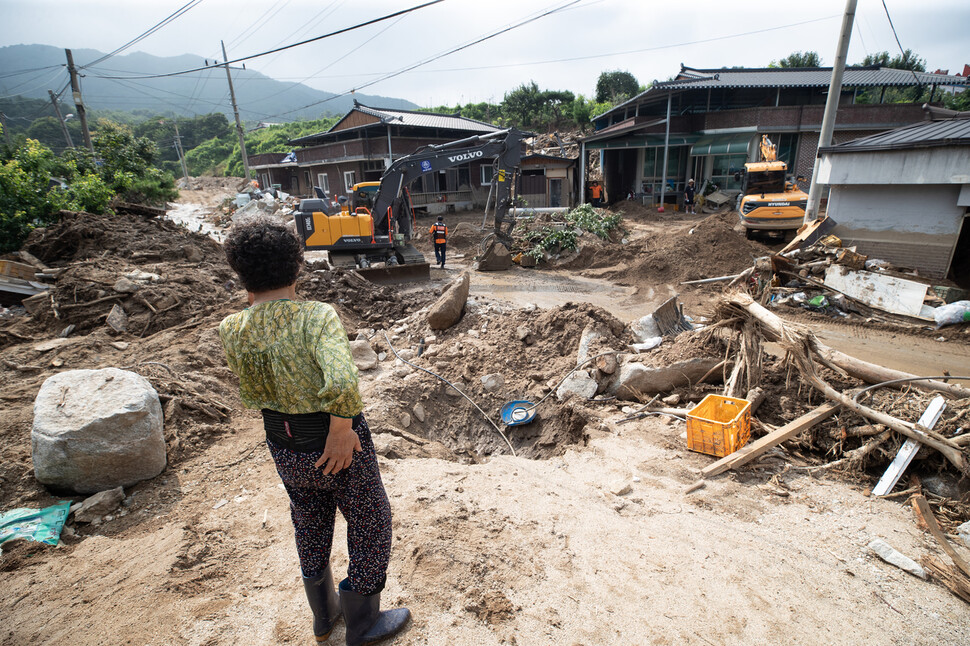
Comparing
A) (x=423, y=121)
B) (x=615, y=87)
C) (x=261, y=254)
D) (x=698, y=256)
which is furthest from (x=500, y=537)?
Result: (x=615, y=87)

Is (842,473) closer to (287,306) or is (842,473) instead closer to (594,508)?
(594,508)

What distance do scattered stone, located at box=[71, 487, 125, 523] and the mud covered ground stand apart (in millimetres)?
68

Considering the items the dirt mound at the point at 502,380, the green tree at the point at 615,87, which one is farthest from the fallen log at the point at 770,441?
the green tree at the point at 615,87

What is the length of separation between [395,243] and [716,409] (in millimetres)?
9148

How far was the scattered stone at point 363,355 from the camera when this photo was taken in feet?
19.6

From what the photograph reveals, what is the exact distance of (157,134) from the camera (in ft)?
189

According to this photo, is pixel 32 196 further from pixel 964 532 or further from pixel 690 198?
pixel 690 198

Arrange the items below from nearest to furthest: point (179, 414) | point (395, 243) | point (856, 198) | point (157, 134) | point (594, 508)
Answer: point (594, 508)
point (179, 414)
point (856, 198)
point (395, 243)
point (157, 134)

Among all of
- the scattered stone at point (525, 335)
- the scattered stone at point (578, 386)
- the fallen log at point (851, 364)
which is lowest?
the scattered stone at point (578, 386)

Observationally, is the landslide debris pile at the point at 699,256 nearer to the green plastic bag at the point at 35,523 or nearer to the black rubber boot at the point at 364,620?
the black rubber boot at the point at 364,620

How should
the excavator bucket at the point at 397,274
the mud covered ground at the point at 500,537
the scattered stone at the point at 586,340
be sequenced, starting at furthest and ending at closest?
the excavator bucket at the point at 397,274
the scattered stone at the point at 586,340
the mud covered ground at the point at 500,537

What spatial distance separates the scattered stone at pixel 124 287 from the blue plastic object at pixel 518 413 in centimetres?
635

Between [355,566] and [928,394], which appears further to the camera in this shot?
[928,394]

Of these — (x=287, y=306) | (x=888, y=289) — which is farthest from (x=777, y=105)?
(x=287, y=306)
